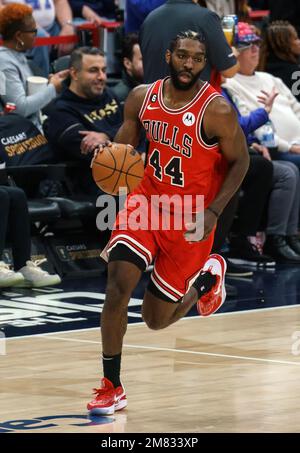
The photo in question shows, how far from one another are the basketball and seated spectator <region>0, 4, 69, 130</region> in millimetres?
3692

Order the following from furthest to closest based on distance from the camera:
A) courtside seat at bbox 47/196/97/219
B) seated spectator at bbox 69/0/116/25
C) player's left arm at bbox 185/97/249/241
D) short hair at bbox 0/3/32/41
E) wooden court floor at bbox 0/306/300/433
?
1. seated spectator at bbox 69/0/116/25
2. short hair at bbox 0/3/32/41
3. courtside seat at bbox 47/196/97/219
4. player's left arm at bbox 185/97/249/241
5. wooden court floor at bbox 0/306/300/433

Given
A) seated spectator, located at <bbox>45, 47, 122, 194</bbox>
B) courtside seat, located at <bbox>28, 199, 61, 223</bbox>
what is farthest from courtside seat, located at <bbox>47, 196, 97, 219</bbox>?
seated spectator, located at <bbox>45, 47, 122, 194</bbox>

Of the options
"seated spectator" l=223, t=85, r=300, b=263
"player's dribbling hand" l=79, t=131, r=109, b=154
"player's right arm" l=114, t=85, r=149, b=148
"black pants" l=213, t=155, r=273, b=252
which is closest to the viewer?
"player's right arm" l=114, t=85, r=149, b=148

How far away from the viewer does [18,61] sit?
32.4ft

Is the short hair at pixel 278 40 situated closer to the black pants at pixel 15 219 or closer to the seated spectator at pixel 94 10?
the seated spectator at pixel 94 10

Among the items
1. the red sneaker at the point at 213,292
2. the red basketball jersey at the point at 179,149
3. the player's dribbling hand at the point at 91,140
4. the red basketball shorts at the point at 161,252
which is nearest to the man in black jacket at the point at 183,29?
the player's dribbling hand at the point at 91,140

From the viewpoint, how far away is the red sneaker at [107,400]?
5578 millimetres

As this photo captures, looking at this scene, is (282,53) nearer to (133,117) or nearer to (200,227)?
(133,117)

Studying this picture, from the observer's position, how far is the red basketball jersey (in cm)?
601

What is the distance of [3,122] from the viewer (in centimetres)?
945

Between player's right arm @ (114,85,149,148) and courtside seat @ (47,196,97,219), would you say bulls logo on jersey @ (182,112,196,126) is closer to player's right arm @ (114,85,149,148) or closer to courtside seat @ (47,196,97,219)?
player's right arm @ (114,85,149,148)

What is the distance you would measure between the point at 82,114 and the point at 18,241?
1.35 metres
